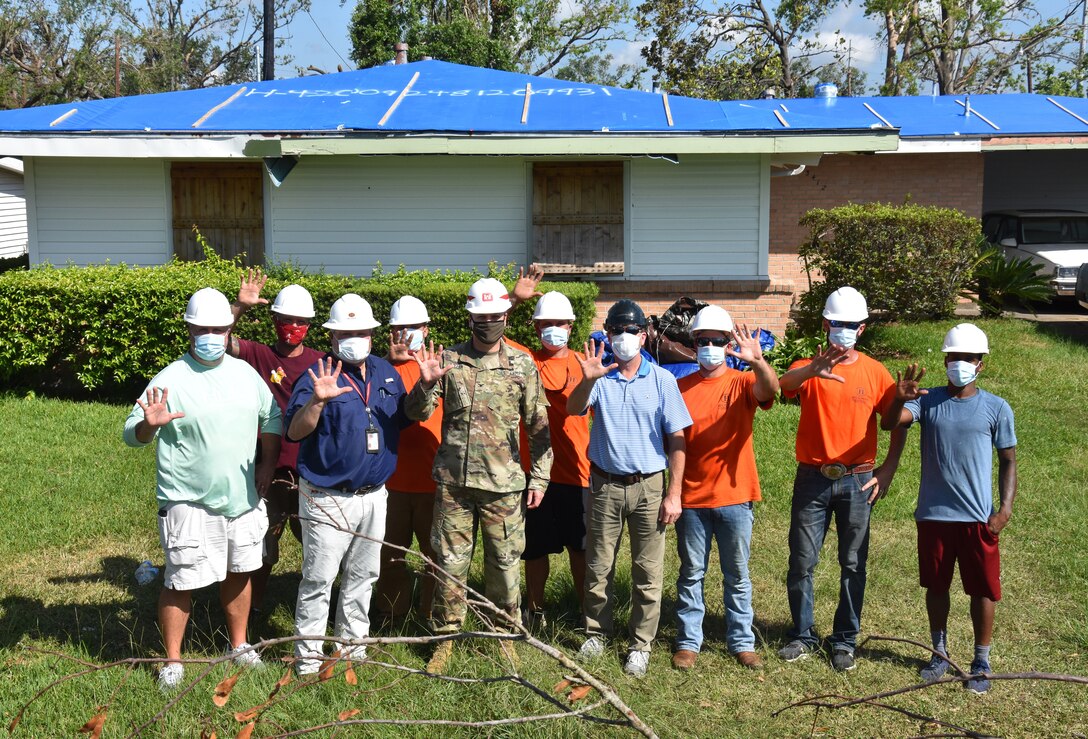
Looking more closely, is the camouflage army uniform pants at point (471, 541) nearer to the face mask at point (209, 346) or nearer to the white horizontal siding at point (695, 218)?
the face mask at point (209, 346)

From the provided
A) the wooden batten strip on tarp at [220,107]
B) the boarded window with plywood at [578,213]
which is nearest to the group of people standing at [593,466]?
the boarded window with plywood at [578,213]

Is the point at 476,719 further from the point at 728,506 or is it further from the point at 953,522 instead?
the point at 953,522

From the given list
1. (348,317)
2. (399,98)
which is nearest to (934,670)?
(348,317)

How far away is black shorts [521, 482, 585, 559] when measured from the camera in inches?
228

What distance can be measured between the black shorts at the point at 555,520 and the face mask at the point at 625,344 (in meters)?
0.92

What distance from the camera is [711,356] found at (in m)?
5.34

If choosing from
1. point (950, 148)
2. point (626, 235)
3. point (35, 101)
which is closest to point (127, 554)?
→ point (626, 235)

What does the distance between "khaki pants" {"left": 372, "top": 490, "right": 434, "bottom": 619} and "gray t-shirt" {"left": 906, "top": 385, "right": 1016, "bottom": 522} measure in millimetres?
2618

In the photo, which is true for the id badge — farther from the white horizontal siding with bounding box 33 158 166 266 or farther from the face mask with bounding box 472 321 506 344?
the white horizontal siding with bounding box 33 158 166 266

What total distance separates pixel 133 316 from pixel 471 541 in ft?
23.0

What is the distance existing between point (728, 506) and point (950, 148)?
1366 centimetres

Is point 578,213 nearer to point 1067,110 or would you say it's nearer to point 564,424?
point 564,424

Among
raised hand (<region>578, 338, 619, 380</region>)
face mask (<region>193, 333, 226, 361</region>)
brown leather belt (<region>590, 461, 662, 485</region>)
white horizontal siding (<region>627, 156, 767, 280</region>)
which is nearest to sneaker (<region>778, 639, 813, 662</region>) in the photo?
brown leather belt (<region>590, 461, 662, 485</region>)

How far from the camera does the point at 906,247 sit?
13086mm
